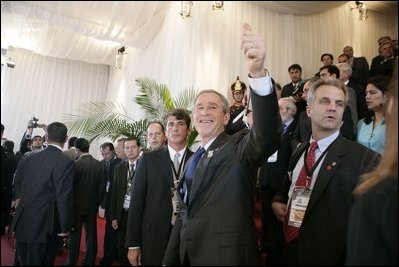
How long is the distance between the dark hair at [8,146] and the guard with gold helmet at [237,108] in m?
1.30

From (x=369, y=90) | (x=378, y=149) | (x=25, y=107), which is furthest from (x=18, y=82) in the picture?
(x=369, y=90)

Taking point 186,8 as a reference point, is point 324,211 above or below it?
below

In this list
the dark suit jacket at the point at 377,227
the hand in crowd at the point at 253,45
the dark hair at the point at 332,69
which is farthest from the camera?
the dark hair at the point at 332,69

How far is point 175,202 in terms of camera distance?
1686mm

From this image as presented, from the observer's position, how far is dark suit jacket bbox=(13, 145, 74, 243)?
1191 mm

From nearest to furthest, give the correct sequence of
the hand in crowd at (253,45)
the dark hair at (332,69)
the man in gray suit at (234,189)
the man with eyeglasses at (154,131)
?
the hand in crowd at (253,45) < the man in gray suit at (234,189) < the man with eyeglasses at (154,131) < the dark hair at (332,69)

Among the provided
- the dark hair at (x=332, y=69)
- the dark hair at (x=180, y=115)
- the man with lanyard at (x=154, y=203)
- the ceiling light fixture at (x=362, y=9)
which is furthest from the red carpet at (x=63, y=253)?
the ceiling light fixture at (x=362, y=9)

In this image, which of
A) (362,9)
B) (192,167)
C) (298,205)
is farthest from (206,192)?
(362,9)

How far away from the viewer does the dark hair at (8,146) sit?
1.11 meters

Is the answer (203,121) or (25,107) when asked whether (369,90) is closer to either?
(203,121)

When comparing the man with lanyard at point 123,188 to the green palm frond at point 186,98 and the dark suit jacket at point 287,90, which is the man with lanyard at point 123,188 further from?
the dark suit jacket at point 287,90

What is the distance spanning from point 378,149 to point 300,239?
4.35ft

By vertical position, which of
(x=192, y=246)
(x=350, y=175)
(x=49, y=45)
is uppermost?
(x=49, y=45)

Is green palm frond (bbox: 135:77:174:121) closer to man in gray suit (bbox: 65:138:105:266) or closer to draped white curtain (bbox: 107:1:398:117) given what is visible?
draped white curtain (bbox: 107:1:398:117)
